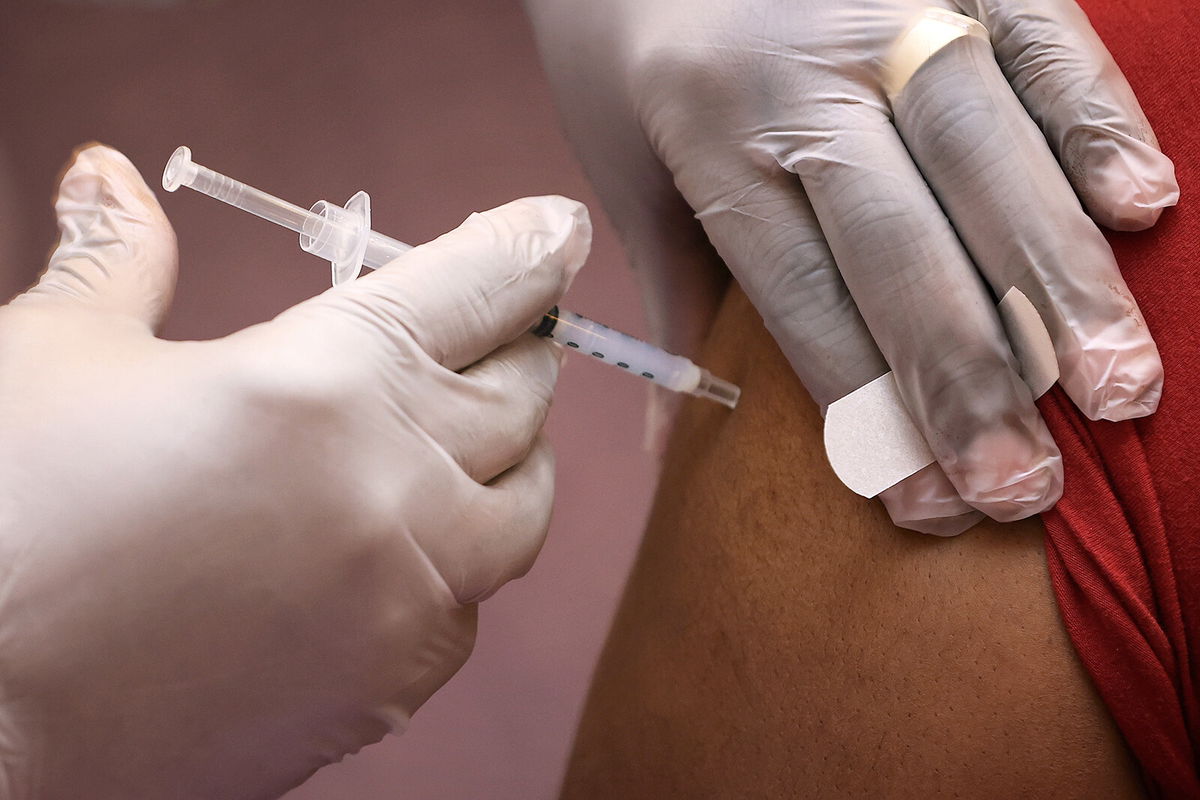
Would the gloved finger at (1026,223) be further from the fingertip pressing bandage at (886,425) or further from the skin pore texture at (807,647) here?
the skin pore texture at (807,647)

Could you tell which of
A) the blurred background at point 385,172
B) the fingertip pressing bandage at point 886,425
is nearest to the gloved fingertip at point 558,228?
the fingertip pressing bandage at point 886,425

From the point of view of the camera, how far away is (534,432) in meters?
0.99

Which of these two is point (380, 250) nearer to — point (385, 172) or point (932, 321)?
point (932, 321)

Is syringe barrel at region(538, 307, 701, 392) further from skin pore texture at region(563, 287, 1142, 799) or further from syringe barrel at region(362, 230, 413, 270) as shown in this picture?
syringe barrel at region(362, 230, 413, 270)

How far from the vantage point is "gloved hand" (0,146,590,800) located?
74 cm

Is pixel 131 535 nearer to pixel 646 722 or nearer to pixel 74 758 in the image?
pixel 74 758

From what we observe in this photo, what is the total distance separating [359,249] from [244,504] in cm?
32

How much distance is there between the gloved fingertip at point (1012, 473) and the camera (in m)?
0.80

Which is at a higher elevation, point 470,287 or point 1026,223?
point 470,287

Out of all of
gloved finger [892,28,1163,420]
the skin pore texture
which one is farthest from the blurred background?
gloved finger [892,28,1163,420]

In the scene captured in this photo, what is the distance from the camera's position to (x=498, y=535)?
0.93 meters

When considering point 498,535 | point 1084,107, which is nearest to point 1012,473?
point 1084,107

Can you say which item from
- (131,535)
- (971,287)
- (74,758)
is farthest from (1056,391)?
(74,758)

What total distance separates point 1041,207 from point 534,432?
0.58 m
